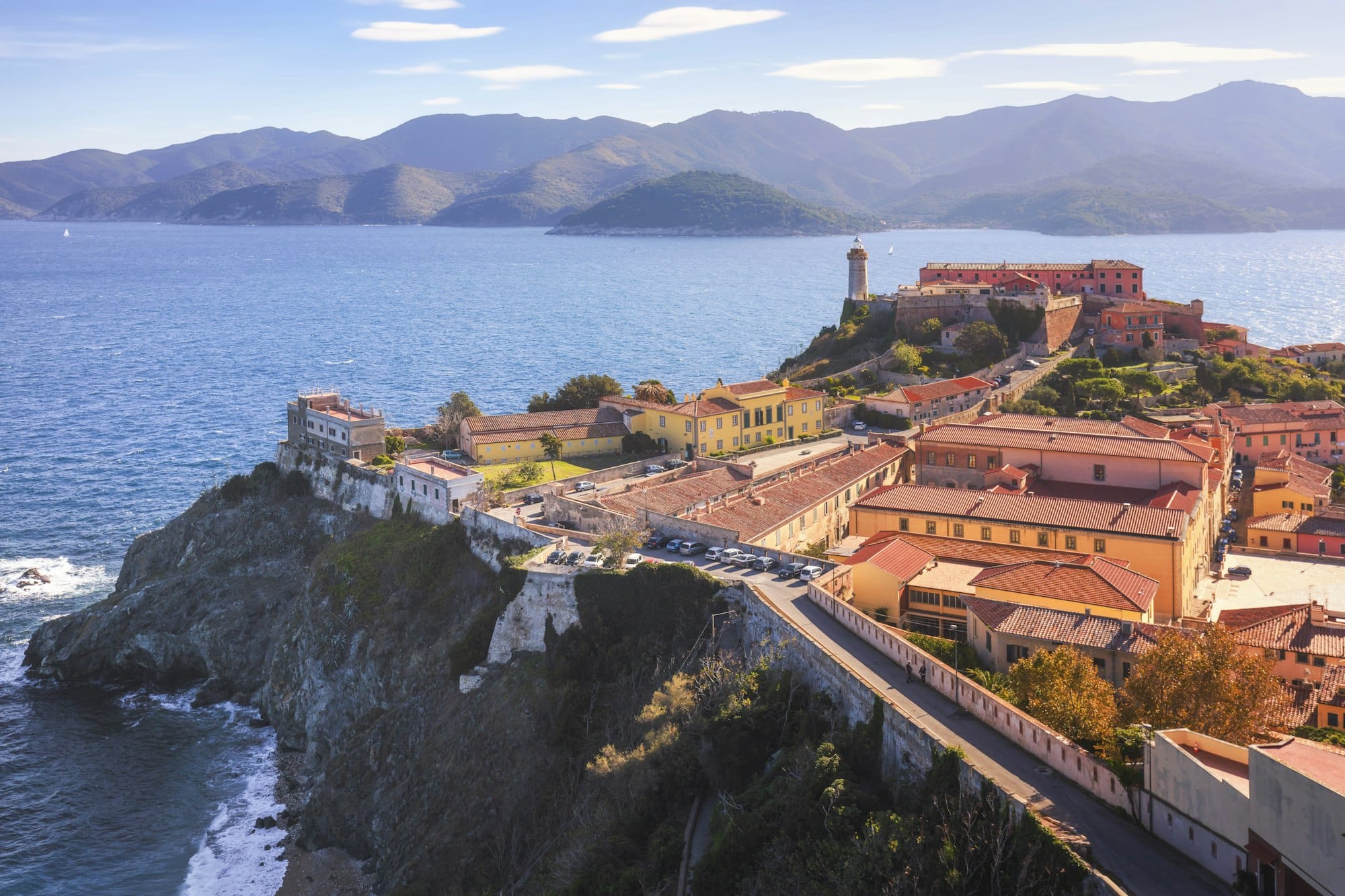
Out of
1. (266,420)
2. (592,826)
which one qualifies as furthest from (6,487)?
(592,826)

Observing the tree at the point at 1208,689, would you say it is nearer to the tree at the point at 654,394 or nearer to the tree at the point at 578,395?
the tree at the point at 654,394

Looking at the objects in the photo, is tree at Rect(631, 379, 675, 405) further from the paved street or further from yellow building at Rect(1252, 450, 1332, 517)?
the paved street

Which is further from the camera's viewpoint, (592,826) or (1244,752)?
(592,826)

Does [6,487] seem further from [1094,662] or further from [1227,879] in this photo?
[1227,879]

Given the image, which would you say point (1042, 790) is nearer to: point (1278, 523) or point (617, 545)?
point (617, 545)

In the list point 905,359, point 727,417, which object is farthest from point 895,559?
point 905,359

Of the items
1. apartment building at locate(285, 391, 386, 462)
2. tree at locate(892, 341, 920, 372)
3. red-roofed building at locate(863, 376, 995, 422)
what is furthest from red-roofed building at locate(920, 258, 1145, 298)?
apartment building at locate(285, 391, 386, 462)
